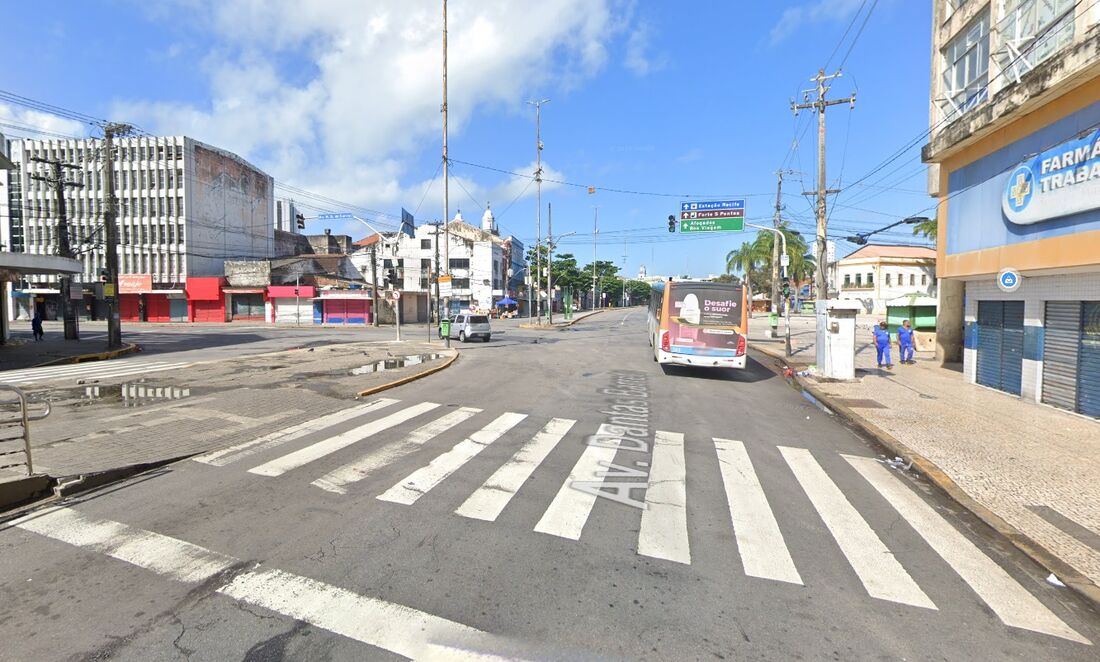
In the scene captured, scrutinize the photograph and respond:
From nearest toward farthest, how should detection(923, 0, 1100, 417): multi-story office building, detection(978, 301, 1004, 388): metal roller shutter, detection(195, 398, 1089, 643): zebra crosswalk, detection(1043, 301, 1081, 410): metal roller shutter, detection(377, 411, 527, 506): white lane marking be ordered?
1. detection(195, 398, 1089, 643): zebra crosswalk
2. detection(377, 411, 527, 506): white lane marking
3. detection(923, 0, 1100, 417): multi-story office building
4. detection(1043, 301, 1081, 410): metal roller shutter
5. detection(978, 301, 1004, 388): metal roller shutter

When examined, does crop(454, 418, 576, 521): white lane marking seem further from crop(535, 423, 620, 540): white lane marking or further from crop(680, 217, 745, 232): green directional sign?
crop(680, 217, 745, 232): green directional sign

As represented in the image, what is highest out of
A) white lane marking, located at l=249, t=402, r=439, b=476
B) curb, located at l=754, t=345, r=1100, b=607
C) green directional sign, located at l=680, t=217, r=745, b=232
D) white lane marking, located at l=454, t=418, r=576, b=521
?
green directional sign, located at l=680, t=217, r=745, b=232

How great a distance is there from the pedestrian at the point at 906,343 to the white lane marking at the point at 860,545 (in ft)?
46.1

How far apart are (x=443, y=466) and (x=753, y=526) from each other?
375cm

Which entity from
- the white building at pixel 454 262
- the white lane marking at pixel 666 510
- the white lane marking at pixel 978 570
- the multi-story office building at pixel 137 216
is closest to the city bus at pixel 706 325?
the white lane marking at pixel 666 510

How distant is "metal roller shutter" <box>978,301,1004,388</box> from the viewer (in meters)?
12.7

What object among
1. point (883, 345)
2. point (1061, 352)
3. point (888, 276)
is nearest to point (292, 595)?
point (1061, 352)

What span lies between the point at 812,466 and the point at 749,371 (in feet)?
34.2

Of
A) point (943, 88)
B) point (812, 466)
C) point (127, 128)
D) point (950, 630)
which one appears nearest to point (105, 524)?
point (950, 630)

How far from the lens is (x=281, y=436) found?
7898 mm

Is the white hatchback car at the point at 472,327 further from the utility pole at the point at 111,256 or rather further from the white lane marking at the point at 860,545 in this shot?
the white lane marking at the point at 860,545

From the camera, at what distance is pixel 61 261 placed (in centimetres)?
1859

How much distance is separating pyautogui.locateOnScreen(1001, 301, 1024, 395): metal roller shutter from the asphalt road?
25.3ft

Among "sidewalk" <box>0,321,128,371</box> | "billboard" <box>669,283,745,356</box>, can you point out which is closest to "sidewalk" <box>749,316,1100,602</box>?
"billboard" <box>669,283,745,356</box>
